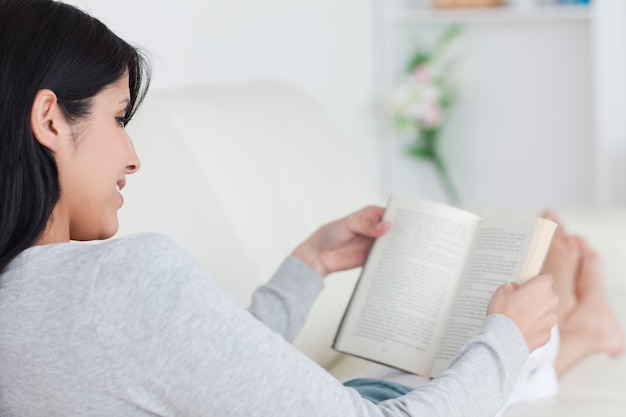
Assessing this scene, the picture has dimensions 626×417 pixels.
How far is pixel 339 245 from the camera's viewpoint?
59.4 inches

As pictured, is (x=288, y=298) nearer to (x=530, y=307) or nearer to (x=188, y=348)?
(x=530, y=307)

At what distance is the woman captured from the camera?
0.92 metres

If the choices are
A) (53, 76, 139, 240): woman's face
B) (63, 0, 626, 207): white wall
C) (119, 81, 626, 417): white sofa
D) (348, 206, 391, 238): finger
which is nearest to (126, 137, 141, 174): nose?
(53, 76, 139, 240): woman's face

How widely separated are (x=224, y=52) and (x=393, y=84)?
3.64 ft

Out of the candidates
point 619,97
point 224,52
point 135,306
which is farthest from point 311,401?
point 619,97

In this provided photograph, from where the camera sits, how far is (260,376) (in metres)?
0.94

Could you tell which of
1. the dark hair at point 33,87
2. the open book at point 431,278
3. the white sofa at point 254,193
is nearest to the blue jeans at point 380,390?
the open book at point 431,278

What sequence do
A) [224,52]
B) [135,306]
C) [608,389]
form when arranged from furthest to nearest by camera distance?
[224,52] → [608,389] → [135,306]

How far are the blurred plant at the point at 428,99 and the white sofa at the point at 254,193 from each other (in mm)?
1318

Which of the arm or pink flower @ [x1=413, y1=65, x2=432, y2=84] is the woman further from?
pink flower @ [x1=413, y1=65, x2=432, y2=84]

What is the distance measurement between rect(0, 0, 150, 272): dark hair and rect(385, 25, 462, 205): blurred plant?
2532mm

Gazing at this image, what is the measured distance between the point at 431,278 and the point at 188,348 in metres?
0.51

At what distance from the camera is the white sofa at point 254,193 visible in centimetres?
158

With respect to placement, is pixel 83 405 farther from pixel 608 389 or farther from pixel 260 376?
pixel 608 389
